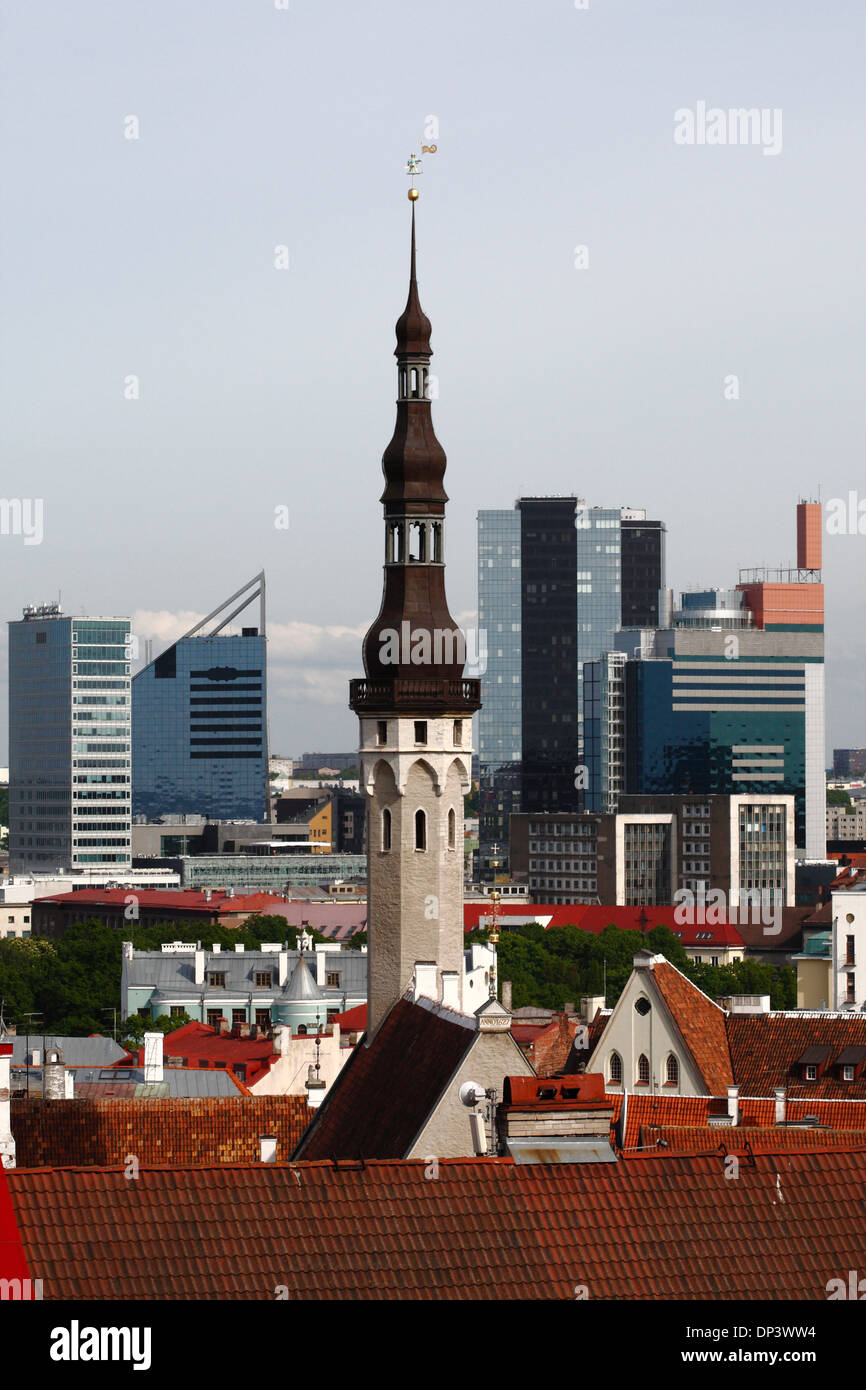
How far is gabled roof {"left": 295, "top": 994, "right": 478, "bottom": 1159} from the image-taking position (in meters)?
41.8

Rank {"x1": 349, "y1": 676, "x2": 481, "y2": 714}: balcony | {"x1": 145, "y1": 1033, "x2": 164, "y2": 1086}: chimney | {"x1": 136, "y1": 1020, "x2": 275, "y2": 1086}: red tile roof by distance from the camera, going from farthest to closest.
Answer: {"x1": 136, "y1": 1020, "x2": 275, "y2": 1086}: red tile roof → {"x1": 145, "y1": 1033, "x2": 164, "y2": 1086}: chimney → {"x1": 349, "y1": 676, "x2": 481, "y2": 714}: balcony

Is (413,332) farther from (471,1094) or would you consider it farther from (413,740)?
(471,1094)

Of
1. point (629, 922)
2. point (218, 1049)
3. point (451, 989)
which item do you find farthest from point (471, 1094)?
point (629, 922)

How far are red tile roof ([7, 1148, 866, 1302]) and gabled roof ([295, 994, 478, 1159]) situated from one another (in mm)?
14592

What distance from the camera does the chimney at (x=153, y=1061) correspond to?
70.1 m

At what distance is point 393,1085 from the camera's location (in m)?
45.5

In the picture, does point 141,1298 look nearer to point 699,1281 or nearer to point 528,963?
point 699,1281

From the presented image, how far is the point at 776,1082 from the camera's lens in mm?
59156

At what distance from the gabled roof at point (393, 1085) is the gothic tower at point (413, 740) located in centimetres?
559

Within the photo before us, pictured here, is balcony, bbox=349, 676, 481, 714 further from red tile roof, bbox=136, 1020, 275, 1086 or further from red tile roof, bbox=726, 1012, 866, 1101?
red tile roof, bbox=136, 1020, 275, 1086

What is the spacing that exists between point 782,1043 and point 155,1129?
14709 millimetres

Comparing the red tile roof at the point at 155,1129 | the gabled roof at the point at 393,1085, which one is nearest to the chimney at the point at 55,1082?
the red tile roof at the point at 155,1129

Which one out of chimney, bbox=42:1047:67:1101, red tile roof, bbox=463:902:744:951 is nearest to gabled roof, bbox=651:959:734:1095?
chimney, bbox=42:1047:67:1101
